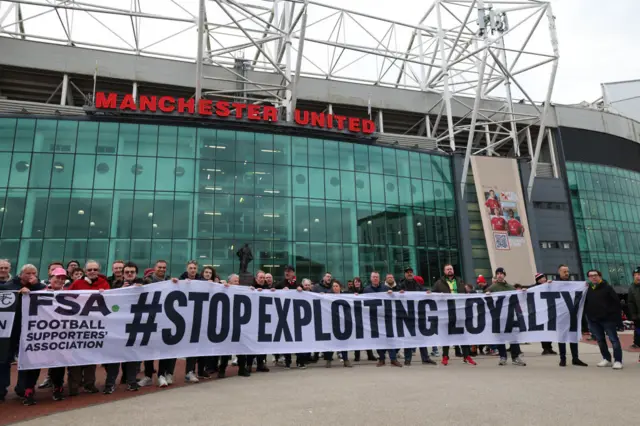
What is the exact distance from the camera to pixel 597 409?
17.0ft

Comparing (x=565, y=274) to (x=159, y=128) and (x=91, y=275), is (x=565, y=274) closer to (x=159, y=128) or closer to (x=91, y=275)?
(x=91, y=275)

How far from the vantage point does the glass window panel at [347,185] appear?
29.5 metres

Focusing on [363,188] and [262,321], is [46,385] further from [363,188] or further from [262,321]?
[363,188]

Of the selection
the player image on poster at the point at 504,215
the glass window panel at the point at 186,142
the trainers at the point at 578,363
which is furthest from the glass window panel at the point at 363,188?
the trainers at the point at 578,363

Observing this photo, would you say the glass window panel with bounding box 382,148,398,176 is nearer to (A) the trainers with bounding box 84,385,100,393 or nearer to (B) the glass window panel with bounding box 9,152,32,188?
(B) the glass window panel with bounding box 9,152,32,188

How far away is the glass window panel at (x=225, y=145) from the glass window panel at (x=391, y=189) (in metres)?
11.3

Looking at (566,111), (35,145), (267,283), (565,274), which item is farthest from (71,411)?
(566,111)

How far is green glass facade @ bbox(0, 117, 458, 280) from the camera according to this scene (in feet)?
80.1

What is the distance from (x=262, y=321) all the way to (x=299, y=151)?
2164 centimetres

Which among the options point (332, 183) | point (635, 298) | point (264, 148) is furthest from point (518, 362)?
point (264, 148)

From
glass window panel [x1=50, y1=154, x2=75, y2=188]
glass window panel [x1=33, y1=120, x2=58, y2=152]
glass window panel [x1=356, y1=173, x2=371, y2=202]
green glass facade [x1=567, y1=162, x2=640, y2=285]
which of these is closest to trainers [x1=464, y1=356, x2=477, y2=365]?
glass window panel [x1=356, y1=173, x2=371, y2=202]

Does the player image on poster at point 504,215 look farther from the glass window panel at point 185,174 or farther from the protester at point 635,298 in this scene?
the glass window panel at point 185,174

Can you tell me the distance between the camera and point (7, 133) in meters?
25.0

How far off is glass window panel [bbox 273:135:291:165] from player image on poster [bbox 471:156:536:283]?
49.9 feet
